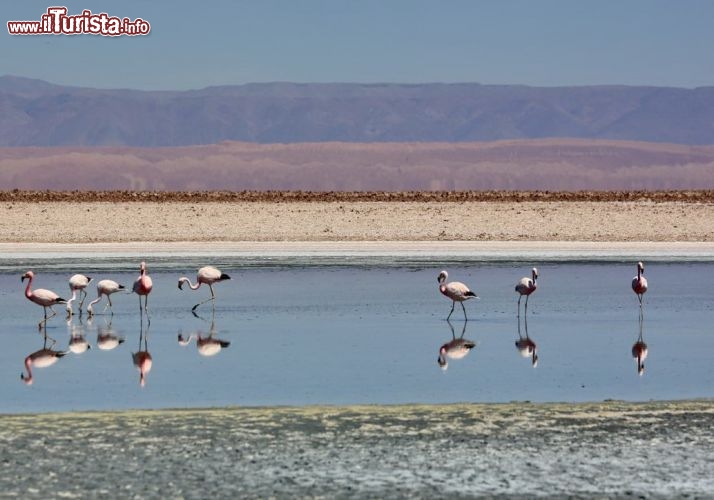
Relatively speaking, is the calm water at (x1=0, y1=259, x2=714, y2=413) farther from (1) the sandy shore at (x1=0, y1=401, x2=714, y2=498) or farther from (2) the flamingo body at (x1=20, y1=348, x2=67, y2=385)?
(1) the sandy shore at (x1=0, y1=401, x2=714, y2=498)

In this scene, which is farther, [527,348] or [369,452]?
[527,348]

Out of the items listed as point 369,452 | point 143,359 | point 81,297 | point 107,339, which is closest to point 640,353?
point 143,359

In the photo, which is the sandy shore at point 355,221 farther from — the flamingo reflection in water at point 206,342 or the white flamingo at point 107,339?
the flamingo reflection in water at point 206,342

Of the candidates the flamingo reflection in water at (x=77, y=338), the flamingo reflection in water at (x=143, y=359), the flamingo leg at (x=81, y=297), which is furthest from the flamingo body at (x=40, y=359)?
the flamingo leg at (x=81, y=297)

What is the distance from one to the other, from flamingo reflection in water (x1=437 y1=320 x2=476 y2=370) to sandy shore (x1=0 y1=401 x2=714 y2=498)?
10.0ft

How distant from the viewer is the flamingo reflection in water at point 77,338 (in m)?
17.4

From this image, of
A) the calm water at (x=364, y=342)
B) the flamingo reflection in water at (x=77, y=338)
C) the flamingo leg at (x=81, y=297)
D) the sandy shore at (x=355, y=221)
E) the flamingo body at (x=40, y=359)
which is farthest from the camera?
the sandy shore at (x=355, y=221)

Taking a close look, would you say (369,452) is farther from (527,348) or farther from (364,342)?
(364,342)

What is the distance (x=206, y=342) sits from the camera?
17906mm

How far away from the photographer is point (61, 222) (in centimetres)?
4928

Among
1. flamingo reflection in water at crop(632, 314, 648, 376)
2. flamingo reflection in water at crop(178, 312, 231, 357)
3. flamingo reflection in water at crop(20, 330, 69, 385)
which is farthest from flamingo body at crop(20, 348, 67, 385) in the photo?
flamingo reflection in water at crop(632, 314, 648, 376)

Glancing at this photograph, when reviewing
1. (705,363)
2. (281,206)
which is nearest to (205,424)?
(705,363)

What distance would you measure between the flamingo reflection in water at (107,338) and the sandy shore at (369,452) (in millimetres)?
4893

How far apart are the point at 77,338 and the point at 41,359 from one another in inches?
81.9
